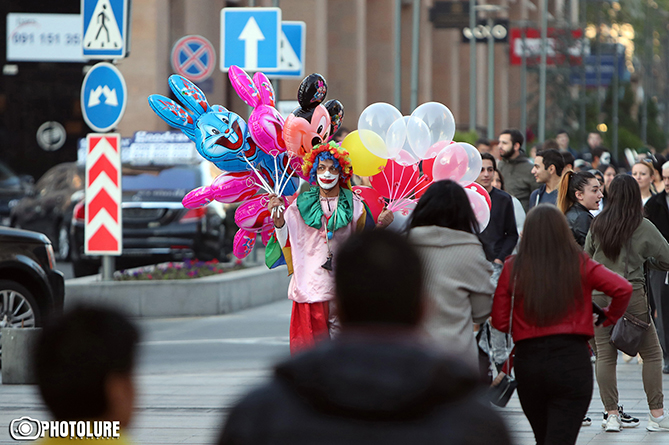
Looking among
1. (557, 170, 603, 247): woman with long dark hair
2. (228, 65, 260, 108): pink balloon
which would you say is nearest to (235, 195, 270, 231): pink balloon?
(228, 65, 260, 108): pink balloon

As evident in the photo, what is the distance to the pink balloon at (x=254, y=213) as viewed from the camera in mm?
6781

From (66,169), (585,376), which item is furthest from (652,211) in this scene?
(66,169)

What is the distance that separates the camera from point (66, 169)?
798 inches

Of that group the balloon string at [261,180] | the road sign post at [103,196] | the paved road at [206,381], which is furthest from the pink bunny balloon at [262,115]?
the road sign post at [103,196]

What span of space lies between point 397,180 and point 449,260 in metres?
2.10

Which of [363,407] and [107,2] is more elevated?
[107,2]

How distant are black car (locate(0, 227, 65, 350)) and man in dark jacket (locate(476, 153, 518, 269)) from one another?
3703mm

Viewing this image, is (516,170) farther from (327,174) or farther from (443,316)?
(443,316)

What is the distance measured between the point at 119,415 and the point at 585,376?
3.06 metres

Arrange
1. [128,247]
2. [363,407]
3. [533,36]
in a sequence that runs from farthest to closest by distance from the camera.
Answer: [533,36] → [128,247] → [363,407]

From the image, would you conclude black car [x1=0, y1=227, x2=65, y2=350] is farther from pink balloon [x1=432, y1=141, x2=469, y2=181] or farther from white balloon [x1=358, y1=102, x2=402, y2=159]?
pink balloon [x1=432, y1=141, x2=469, y2=181]

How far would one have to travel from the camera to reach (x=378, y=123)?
704 centimetres

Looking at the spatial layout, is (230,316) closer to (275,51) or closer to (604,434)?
(275,51)

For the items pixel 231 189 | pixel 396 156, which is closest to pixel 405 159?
pixel 396 156
